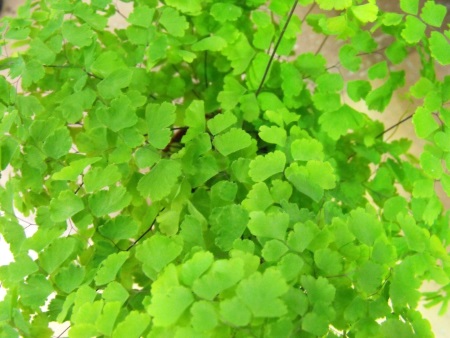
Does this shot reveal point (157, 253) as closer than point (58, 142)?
Yes

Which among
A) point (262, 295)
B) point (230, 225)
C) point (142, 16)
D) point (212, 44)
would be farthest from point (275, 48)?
point (262, 295)

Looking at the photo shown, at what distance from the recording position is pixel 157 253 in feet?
1.69

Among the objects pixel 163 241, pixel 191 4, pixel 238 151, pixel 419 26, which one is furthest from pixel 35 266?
pixel 419 26

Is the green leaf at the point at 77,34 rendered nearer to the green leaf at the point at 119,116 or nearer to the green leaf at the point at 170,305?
the green leaf at the point at 119,116

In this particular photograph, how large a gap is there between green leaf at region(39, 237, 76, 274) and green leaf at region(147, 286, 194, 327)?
17 cm

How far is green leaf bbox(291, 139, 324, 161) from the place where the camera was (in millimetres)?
597

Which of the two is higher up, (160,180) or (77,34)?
(77,34)

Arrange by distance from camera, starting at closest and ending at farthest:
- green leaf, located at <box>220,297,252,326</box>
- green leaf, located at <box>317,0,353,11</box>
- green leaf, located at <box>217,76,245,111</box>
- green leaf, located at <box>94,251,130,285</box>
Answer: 1. green leaf, located at <box>220,297,252,326</box>
2. green leaf, located at <box>94,251,130,285</box>
3. green leaf, located at <box>317,0,353,11</box>
4. green leaf, located at <box>217,76,245,111</box>

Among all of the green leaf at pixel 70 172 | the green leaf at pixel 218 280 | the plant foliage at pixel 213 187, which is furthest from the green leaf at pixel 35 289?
the green leaf at pixel 218 280

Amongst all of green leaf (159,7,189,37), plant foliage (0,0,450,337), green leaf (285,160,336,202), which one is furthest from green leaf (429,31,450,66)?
green leaf (159,7,189,37)

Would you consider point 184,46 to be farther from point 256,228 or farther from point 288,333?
point 288,333

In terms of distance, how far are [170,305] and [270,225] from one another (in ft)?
0.44

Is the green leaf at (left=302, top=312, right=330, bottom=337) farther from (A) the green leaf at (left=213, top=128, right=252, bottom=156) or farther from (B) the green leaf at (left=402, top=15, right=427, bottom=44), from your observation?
(B) the green leaf at (left=402, top=15, right=427, bottom=44)

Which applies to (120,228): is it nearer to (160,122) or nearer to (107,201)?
(107,201)
